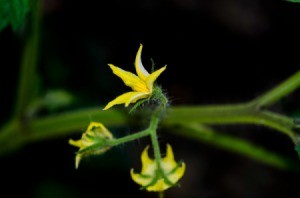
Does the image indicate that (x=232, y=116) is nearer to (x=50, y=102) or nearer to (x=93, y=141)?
(x=93, y=141)

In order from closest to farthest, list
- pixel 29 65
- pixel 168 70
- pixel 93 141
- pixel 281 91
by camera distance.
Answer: pixel 93 141, pixel 281 91, pixel 29 65, pixel 168 70

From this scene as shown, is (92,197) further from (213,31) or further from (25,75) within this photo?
(213,31)

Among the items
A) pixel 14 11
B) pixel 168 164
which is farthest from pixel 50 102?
pixel 168 164

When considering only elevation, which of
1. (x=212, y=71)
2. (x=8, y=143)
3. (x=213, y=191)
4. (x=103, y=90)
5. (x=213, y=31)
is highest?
(x=213, y=31)

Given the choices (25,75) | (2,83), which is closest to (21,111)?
(25,75)

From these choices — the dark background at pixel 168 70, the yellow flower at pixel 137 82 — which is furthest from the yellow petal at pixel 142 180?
the dark background at pixel 168 70

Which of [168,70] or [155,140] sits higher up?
[168,70]
